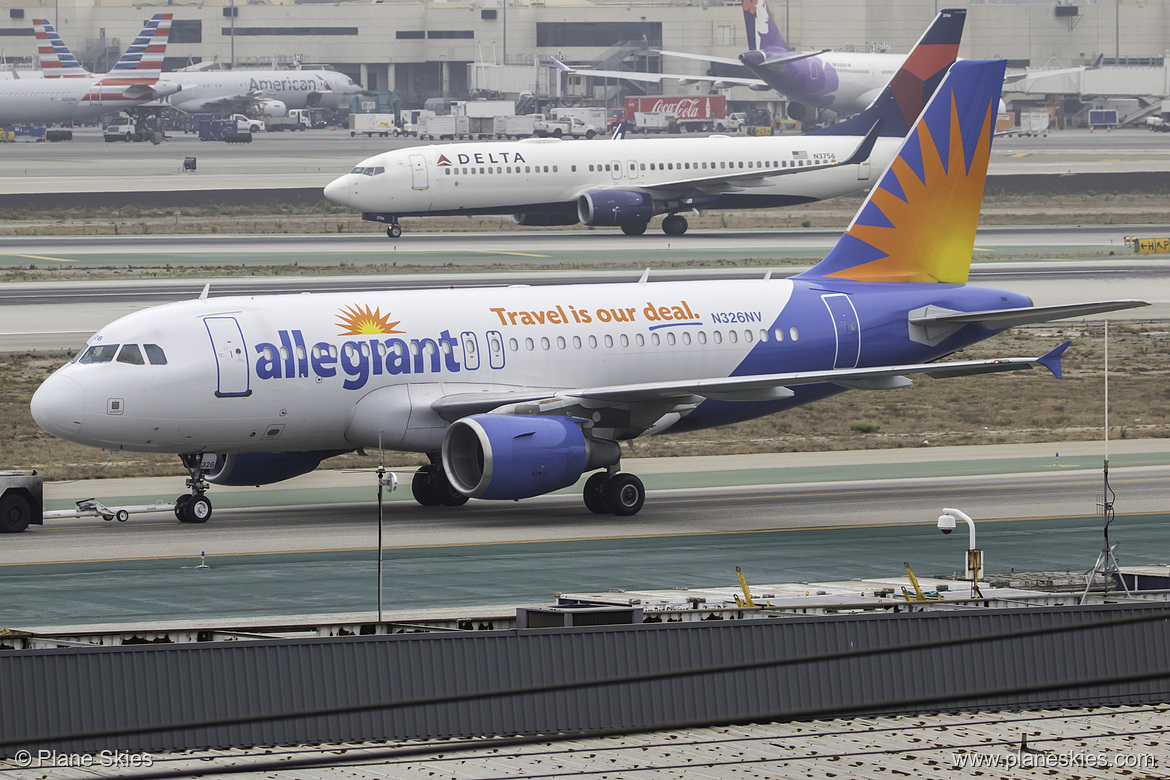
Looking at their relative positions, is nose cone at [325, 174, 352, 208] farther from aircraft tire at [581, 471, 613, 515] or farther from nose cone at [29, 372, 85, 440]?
nose cone at [29, 372, 85, 440]

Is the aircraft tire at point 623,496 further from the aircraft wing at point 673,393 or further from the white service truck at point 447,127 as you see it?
the white service truck at point 447,127

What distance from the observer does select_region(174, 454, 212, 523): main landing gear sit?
113 feet

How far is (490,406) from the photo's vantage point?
3469 cm

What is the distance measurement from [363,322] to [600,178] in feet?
188

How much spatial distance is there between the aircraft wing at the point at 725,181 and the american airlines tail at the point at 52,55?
107948 mm

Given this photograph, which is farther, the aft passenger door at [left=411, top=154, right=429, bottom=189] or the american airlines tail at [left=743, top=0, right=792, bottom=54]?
the american airlines tail at [left=743, top=0, right=792, bottom=54]

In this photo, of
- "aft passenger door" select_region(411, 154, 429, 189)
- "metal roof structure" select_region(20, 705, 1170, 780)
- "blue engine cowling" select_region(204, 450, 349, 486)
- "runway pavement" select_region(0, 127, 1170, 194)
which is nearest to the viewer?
"metal roof structure" select_region(20, 705, 1170, 780)

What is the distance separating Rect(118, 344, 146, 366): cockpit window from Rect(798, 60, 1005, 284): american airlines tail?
632 inches

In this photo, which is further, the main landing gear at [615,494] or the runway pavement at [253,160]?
the runway pavement at [253,160]

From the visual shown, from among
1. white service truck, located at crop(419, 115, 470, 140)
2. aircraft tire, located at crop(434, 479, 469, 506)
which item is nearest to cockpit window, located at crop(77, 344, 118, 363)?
aircraft tire, located at crop(434, 479, 469, 506)

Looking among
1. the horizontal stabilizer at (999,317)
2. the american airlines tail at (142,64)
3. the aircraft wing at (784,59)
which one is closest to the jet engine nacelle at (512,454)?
the horizontal stabilizer at (999,317)

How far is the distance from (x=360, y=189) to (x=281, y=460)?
53.7 meters

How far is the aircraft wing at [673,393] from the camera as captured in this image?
110ft

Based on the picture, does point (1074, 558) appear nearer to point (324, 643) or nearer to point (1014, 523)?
point (1014, 523)
